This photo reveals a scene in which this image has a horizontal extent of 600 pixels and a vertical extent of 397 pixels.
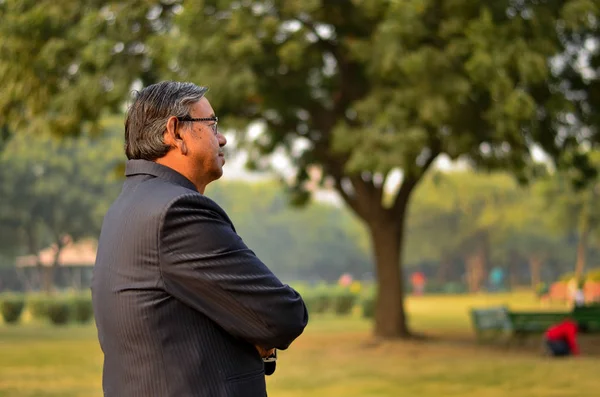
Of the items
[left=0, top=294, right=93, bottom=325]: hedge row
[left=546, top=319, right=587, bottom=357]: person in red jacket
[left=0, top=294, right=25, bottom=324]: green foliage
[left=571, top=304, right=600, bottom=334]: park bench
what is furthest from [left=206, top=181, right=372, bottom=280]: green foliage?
[left=546, top=319, right=587, bottom=357]: person in red jacket

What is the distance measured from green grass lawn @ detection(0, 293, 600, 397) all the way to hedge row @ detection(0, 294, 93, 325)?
26.9 feet

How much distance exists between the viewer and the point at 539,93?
67.1 ft

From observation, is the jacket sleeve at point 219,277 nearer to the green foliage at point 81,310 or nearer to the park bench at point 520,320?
the park bench at point 520,320

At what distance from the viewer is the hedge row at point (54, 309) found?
114 feet

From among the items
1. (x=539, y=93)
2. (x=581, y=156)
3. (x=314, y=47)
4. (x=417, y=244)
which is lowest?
(x=417, y=244)

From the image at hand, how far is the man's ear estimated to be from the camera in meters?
2.44

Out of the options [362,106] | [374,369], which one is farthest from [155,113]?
[362,106]

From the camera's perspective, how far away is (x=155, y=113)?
96.9 inches

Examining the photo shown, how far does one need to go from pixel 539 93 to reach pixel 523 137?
2147 mm

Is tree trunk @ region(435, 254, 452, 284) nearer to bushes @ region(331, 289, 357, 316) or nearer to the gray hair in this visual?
bushes @ region(331, 289, 357, 316)

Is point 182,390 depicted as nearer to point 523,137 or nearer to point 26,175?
point 523,137

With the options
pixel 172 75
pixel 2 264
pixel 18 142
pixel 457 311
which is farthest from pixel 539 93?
pixel 2 264

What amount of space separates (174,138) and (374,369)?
50.1 ft

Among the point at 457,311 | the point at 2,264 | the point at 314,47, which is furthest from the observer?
the point at 2,264
